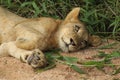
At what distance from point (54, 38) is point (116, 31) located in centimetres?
99

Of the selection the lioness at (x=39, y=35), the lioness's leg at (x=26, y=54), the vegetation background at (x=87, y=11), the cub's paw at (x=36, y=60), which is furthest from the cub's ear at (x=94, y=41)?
the cub's paw at (x=36, y=60)

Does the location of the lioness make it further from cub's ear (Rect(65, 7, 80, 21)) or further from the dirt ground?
the dirt ground

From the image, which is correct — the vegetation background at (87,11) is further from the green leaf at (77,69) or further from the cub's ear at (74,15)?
the green leaf at (77,69)

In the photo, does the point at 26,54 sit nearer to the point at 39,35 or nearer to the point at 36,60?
the point at 36,60

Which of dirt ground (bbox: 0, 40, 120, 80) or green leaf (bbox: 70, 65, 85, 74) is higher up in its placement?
green leaf (bbox: 70, 65, 85, 74)

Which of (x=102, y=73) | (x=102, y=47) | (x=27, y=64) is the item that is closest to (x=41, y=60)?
(x=27, y=64)

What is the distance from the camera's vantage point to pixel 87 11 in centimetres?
593

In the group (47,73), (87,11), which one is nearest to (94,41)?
(87,11)

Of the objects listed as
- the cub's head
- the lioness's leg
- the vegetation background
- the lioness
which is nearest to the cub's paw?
the lioness's leg

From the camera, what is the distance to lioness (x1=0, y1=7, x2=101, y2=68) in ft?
15.9

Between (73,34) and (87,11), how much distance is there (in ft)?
3.28

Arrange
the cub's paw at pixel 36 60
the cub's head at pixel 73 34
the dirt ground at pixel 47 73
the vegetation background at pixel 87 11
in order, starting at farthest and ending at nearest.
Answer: the vegetation background at pixel 87 11
the cub's head at pixel 73 34
the cub's paw at pixel 36 60
the dirt ground at pixel 47 73

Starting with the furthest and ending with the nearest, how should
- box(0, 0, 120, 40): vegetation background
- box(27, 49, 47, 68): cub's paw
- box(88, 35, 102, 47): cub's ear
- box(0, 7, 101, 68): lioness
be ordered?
box(0, 0, 120, 40): vegetation background, box(88, 35, 102, 47): cub's ear, box(0, 7, 101, 68): lioness, box(27, 49, 47, 68): cub's paw

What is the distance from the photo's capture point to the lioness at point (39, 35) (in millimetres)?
4834
